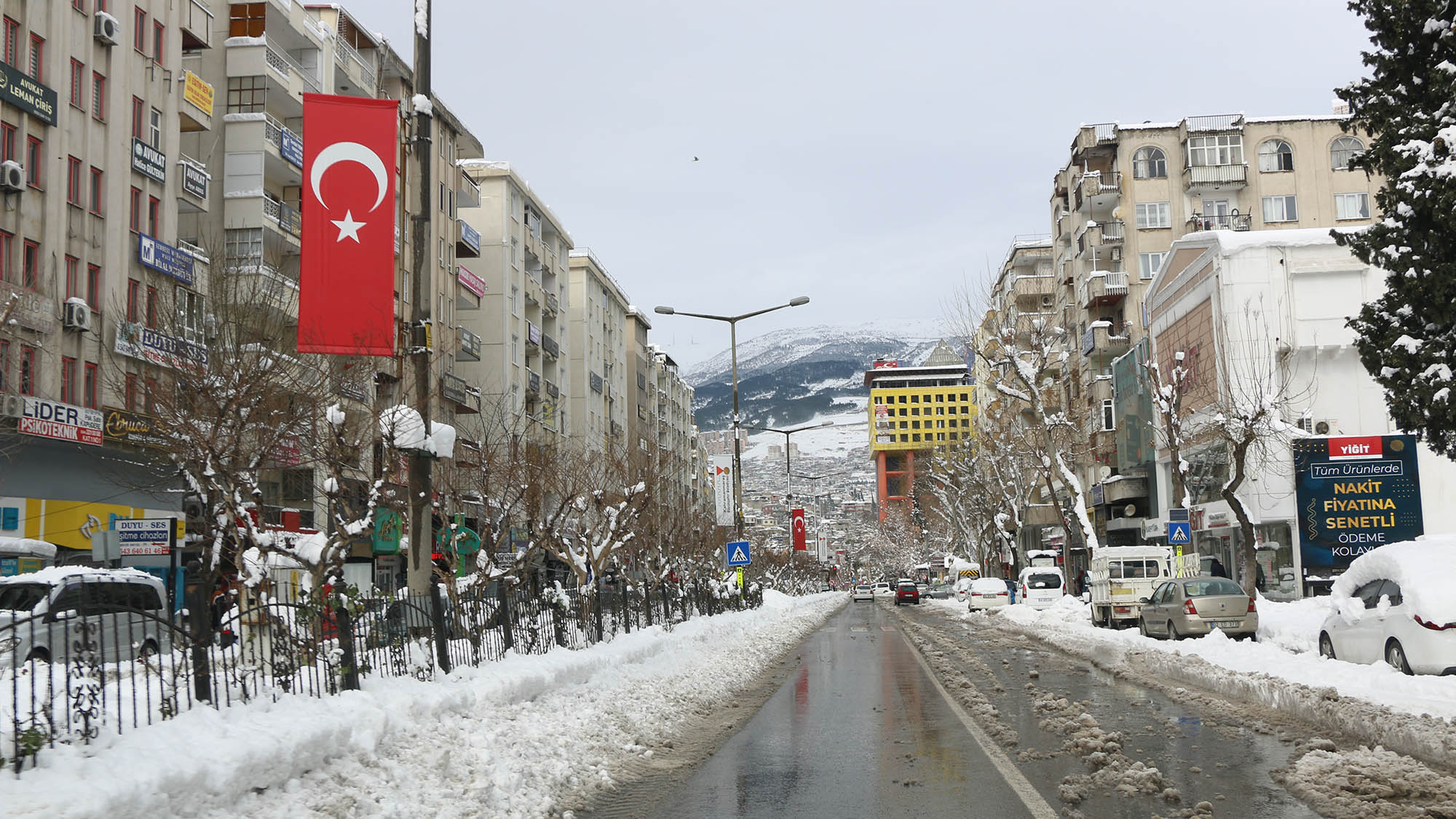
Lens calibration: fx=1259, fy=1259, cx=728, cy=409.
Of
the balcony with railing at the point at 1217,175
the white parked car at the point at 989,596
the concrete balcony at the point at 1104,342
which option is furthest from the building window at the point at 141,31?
the balcony with railing at the point at 1217,175

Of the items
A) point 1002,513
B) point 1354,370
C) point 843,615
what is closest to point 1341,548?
point 1354,370

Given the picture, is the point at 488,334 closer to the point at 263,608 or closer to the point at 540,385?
the point at 540,385

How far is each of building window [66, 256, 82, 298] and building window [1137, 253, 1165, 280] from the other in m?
54.7

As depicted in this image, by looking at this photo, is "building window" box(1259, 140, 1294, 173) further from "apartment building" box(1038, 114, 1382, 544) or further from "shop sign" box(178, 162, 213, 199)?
"shop sign" box(178, 162, 213, 199)

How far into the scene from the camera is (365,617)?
479 inches

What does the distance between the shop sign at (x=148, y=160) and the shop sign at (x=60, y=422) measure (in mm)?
7011

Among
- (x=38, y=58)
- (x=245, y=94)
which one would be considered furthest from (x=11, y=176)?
(x=245, y=94)

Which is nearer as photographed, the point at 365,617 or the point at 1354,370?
the point at 365,617

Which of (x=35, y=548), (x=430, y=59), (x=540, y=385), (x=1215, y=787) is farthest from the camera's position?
(x=540, y=385)

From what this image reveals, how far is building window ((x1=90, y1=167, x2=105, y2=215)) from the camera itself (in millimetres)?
32500

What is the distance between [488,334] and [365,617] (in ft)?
173

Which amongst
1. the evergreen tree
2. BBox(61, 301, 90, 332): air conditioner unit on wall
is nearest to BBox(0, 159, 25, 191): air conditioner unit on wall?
Answer: BBox(61, 301, 90, 332): air conditioner unit on wall

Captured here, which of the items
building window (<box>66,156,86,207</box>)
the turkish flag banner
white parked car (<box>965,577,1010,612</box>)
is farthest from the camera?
white parked car (<box>965,577,1010,612</box>)

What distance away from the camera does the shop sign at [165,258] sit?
111ft
